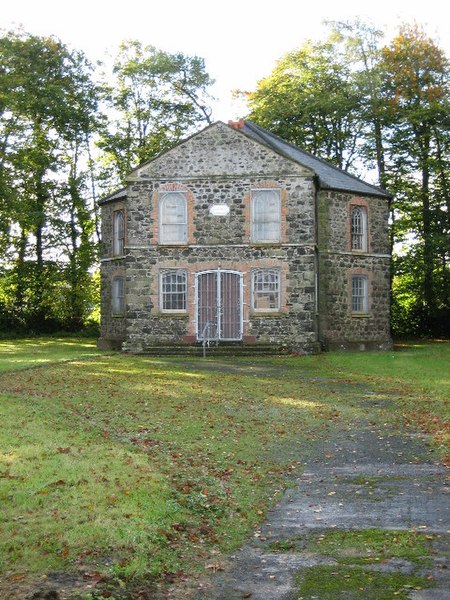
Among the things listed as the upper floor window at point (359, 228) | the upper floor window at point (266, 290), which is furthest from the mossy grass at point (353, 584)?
the upper floor window at point (359, 228)

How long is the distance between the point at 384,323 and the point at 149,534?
27.3m

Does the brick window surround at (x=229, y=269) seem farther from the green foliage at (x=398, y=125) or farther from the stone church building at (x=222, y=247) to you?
the green foliage at (x=398, y=125)

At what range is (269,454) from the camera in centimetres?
1112

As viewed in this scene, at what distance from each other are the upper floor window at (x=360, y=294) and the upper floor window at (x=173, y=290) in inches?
282

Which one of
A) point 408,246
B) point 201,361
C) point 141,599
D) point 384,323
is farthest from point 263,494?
point 408,246

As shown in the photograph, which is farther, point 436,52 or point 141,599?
point 436,52

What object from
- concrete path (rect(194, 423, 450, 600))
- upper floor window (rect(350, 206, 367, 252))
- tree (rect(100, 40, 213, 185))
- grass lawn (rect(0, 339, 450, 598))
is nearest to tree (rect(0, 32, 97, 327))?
tree (rect(100, 40, 213, 185))

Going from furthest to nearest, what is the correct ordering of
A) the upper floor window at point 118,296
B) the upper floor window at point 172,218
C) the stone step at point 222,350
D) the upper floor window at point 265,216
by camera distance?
the upper floor window at point 118,296, the upper floor window at point 172,218, the upper floor window at point 265,216, the stone step at point 222,350

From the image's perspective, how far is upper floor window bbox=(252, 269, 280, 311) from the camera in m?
29.1

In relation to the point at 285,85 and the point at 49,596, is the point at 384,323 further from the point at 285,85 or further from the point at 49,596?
the point at 49,596

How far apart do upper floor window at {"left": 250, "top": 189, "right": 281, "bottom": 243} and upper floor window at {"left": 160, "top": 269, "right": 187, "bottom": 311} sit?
2973 mm

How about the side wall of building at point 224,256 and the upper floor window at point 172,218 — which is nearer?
the side wall of building at point 224,256

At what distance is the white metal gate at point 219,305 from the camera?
29.3 meters

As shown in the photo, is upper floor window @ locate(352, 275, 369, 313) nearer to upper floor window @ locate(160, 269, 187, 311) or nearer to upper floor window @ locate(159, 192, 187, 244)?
upper floor window @ locate(160, 269, 187, 311)
